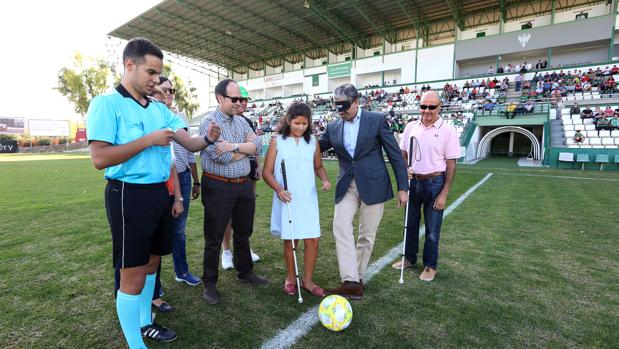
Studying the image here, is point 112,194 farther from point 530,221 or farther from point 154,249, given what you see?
point 530,221

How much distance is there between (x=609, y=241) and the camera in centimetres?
525

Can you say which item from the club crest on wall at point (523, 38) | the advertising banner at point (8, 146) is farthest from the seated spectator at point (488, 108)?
the advertising banner at point (8, 146)

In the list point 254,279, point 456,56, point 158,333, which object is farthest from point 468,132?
point 158,333

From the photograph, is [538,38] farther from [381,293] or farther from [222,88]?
[222,88]

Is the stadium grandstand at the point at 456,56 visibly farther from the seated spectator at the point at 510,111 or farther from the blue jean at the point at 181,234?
the blue jean at the point at 181,234

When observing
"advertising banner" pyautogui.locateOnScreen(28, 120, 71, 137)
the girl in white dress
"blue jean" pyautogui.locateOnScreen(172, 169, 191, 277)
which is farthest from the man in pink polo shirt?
"advertising banner" pyautogui.locateOnScreen(28, 120, 71, 137)

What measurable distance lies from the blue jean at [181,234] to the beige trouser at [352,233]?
168 centimetres

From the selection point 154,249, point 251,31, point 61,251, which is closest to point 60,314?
point 154,249

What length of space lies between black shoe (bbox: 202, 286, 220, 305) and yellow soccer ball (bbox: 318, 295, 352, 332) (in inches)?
43.2

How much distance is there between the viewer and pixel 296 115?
3227 mm

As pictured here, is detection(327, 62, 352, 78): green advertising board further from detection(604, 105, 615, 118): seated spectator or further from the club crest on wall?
detection(604, 105, 615, 118): seated spectator

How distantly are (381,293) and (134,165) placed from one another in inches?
105

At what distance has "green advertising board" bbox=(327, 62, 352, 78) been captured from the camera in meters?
38.9

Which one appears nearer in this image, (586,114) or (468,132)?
(586,114)
